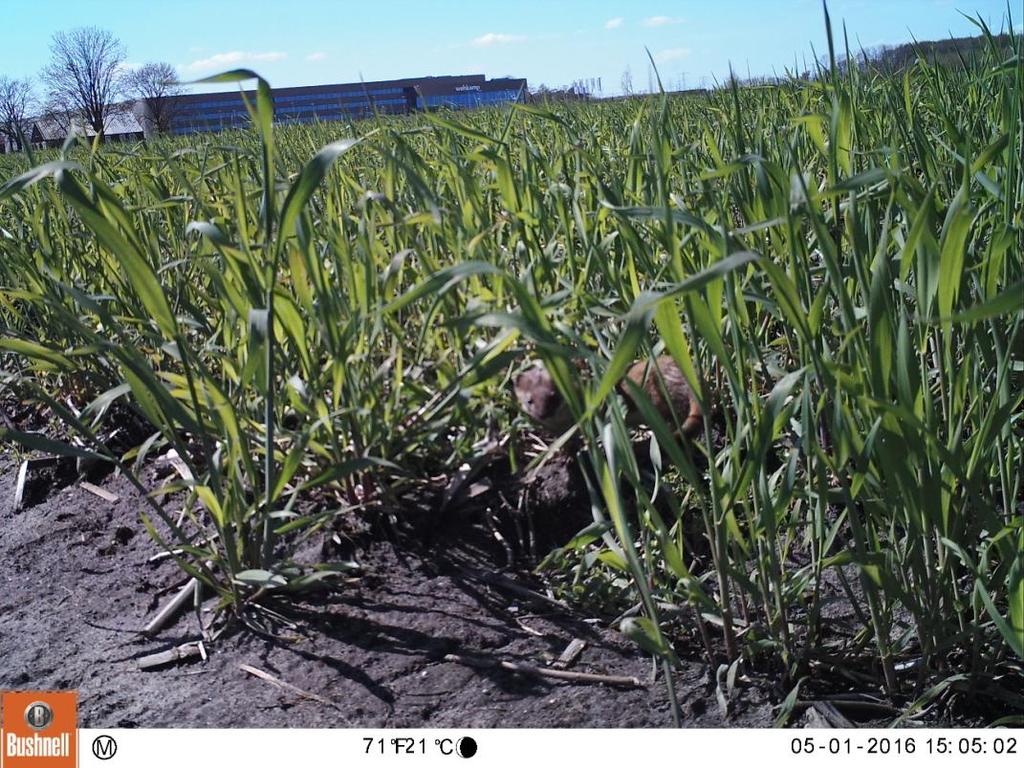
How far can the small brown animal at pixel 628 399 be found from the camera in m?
1.06

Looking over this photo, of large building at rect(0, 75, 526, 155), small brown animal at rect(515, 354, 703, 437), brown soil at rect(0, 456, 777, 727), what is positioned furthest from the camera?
large building at rect(0, 75, 526, 155)

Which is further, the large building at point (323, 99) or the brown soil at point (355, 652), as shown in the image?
the large building at point (323, 99)

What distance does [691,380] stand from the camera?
27.6 inches

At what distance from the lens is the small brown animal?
1.06 m

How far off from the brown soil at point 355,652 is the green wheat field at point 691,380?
4cm

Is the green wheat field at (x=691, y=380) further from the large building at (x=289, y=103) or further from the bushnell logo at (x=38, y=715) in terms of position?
the large building at (x=289, y=103)

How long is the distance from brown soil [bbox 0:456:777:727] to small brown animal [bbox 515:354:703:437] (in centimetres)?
15
